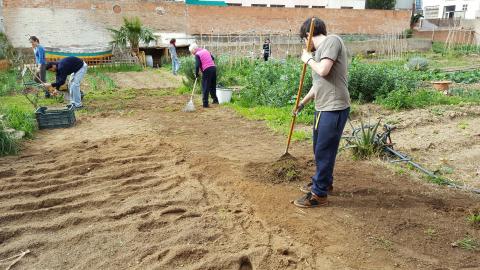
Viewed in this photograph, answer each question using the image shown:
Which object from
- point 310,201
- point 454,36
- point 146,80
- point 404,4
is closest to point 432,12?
point 404,4

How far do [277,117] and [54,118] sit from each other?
4.19 meters

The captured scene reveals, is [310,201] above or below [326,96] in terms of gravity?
below

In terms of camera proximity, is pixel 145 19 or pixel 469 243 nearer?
pixel 469 243

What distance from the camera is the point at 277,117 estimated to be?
24.8ft

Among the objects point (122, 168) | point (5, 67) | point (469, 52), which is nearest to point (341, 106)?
point (122, 168)

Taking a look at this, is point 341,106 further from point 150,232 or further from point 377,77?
point 377,77

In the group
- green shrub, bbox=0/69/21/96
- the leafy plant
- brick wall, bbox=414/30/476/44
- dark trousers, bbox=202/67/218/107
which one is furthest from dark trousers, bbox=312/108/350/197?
brick wall, bbox=414/30/476/44

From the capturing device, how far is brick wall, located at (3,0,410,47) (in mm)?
18938

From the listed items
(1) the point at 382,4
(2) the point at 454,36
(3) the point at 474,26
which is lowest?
(2) the point at 454,36

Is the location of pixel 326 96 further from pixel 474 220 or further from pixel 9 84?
pixel 9 84

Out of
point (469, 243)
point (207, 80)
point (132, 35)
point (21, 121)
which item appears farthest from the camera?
point (132, 35)

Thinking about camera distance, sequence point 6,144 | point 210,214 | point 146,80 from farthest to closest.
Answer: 1. point 146,80
2. point 6,144
3. point 210,214

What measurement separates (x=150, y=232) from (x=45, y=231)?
929mm

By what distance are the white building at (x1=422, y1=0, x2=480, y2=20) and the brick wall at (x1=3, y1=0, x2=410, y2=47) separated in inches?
451
